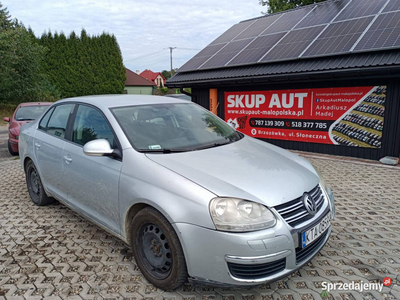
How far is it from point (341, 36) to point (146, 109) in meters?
6.86

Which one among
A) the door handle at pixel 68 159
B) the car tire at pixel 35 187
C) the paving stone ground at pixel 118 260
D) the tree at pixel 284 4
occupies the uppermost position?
the tree at pixel 284 4

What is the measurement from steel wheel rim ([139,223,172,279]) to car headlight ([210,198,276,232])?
538mm

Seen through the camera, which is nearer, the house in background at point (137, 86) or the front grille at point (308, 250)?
the front grille at point (308, 250)

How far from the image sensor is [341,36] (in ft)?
25.4

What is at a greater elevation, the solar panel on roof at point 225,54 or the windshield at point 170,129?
the solar panel on roof at point 225,54

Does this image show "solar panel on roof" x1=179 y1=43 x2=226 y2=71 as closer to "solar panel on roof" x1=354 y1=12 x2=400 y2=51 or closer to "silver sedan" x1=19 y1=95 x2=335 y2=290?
"solar panel on roof" x1=354 y1=12 x2=400 y2=51

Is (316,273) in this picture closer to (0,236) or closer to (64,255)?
(64,255)

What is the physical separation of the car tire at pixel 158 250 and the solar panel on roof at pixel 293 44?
282 inches

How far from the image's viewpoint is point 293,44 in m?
8.63

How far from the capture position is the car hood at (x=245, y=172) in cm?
219

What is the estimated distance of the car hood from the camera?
7.17 ft

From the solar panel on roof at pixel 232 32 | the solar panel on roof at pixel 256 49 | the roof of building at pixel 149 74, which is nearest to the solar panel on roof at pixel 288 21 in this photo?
the solar panel on roof at pixel 256 49

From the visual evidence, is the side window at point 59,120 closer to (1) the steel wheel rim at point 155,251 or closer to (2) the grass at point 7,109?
(1) the steel wheel rim at point 155,251

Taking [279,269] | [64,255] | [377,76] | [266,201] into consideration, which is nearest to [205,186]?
[266,201]
